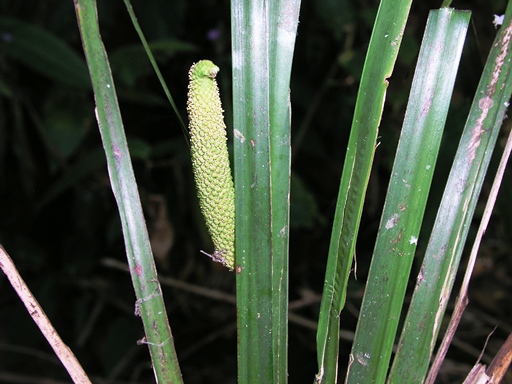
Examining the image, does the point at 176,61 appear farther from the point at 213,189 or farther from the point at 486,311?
the point at 213,189

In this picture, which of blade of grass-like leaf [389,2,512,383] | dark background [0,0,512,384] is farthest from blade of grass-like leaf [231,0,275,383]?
dark background [0,0,512,384]

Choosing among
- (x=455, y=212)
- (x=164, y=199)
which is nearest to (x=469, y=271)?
(x=455, y=212)

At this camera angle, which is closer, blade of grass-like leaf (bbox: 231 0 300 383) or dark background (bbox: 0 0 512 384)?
A: blade of grass-like leaf (bbox: 231 0 300 383)

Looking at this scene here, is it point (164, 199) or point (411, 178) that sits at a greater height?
point (411, 178)

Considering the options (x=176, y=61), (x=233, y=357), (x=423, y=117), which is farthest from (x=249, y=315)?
(x=176, y=61)

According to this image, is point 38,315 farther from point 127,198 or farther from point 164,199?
point 164,199

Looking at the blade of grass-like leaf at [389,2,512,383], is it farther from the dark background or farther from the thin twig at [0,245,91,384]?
the dark background
